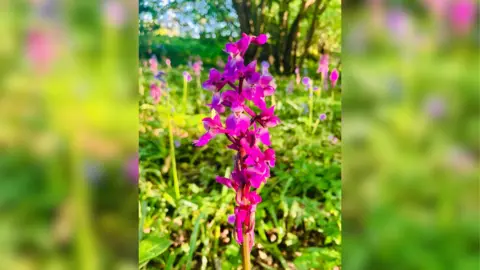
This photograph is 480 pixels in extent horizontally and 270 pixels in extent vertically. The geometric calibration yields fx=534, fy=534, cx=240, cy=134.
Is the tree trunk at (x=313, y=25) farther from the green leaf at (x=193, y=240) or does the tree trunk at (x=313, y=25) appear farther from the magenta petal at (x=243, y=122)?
the green leaf at (x=193, y=240)

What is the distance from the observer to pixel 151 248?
1236mm

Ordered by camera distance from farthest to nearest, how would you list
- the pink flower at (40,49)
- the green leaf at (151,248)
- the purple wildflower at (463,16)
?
the green leaf at (151,248), the purple wildflower at (463,16), the pink flower at (40,49)

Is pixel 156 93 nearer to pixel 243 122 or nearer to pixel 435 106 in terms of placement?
pixel 243 122

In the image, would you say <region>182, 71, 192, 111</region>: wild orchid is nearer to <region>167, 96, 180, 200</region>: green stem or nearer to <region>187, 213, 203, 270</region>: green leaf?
<region>167, 96, 180, 200</region>: green stem

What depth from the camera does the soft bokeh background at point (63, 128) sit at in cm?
102

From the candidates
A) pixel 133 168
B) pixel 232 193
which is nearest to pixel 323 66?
pixel 232 193

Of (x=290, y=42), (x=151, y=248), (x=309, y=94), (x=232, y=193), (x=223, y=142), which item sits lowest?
(x=151, y=248)

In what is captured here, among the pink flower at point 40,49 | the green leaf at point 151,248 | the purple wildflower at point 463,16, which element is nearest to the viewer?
the pink flower at point 40,49

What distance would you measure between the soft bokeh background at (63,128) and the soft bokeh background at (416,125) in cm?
51

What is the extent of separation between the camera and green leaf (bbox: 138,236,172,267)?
1227 millimetres

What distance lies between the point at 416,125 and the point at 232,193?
441mm

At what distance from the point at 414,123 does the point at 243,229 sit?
434 mm

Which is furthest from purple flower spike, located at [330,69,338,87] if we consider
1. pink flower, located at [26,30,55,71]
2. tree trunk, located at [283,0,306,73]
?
pink flower, located at [26,30,55,71]

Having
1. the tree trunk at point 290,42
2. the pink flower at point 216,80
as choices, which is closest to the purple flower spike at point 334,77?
the tree trunk at point 290,42
